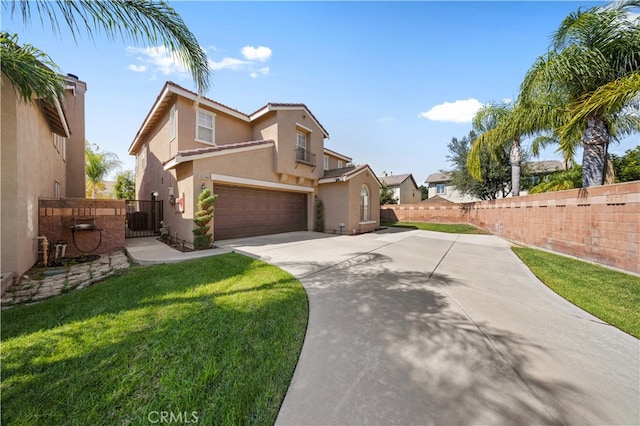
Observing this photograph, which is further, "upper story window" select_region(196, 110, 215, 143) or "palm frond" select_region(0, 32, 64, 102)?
"upper story window" select_region(196, 110, 215, 143)

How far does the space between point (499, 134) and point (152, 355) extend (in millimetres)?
15756

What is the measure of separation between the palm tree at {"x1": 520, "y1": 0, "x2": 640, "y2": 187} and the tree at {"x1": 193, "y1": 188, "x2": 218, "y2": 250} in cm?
1109

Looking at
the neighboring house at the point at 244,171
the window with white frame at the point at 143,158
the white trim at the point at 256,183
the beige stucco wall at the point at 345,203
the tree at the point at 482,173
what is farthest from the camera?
the tree at the point at 482,173

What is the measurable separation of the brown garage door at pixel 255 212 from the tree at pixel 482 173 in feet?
43.5

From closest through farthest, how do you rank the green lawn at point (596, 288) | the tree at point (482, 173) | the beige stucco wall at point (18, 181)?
the green lawn at point (596, 288) → the beige stucco wall at point (18, 181) → the tree at point (482, 173)

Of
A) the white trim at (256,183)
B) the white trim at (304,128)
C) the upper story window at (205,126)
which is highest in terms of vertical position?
the white trim at (304,128)

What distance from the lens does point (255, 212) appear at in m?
11.3

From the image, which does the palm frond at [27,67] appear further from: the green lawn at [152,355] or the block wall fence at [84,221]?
the block wall fence at [84,221]

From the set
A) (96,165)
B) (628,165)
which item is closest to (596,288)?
(628,165)

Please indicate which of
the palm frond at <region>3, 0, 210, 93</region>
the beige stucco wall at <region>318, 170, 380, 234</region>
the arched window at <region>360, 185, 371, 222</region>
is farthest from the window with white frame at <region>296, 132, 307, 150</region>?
the palm frond at <region>3, 0, 210, 93</region>

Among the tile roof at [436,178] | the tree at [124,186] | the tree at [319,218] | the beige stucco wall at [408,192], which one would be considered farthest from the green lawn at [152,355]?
the tile roof at [436,178]

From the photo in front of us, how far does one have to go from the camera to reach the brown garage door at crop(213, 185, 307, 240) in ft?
32.6

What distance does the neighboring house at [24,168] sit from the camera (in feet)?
15.9

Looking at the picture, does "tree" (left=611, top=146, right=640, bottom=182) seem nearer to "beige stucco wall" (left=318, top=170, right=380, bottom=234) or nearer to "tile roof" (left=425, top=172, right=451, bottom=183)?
"beige stucco wall" (left=318, top=170, right=380, bottom=234)
